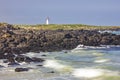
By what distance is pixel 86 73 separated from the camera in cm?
2477

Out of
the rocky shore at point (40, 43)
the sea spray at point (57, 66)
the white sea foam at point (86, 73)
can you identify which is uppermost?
the rocky shore at point (40, 43)

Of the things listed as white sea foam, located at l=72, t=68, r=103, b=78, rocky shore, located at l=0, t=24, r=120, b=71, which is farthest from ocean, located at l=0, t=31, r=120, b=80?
rocky shore, located at l=0, t=24, r=120, b=71

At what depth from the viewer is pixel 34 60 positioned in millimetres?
29594

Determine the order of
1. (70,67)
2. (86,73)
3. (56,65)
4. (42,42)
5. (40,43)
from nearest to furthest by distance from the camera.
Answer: (86,73) < (70,67) < (56,65) < (40,43) < (42,42)

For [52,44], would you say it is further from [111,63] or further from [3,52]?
[111,63]

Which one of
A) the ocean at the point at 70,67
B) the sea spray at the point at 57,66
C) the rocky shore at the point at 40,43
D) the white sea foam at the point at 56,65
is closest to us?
the ocean at the point at 70,67

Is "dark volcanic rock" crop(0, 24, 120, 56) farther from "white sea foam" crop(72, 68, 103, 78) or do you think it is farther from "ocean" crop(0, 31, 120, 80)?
"white sea foam" crop(72, 68, 103, 78)

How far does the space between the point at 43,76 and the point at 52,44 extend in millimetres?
16403

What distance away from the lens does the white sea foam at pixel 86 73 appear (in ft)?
78.5

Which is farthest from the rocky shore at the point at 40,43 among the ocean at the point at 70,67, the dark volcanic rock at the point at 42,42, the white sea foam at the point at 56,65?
the ocean at the point at 70,67

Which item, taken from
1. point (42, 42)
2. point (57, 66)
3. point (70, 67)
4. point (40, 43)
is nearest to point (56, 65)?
point (57, 66)

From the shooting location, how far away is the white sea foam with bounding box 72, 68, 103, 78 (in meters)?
23.9

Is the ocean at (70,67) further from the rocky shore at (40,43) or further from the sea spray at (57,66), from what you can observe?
the rocky shore at (40,43)

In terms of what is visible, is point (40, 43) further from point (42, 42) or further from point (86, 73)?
point (86, 73)
